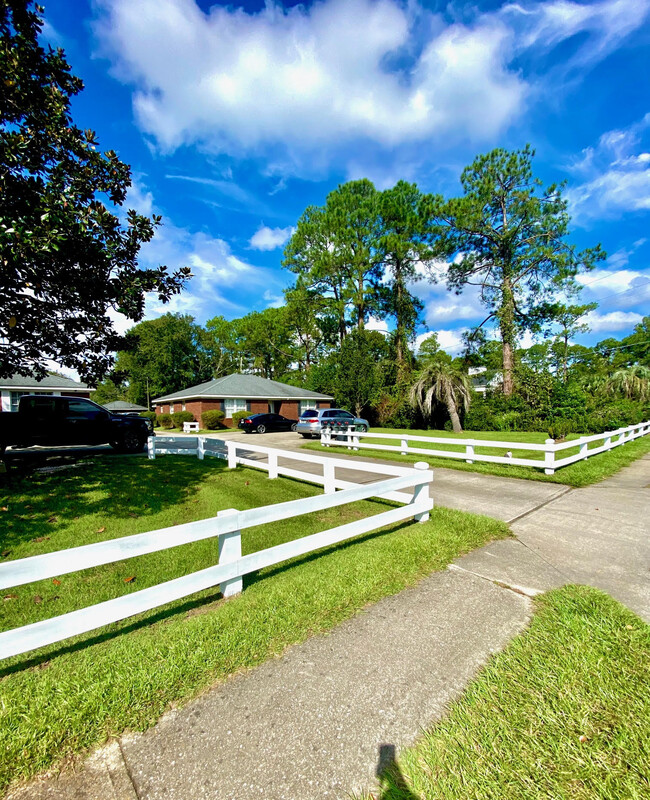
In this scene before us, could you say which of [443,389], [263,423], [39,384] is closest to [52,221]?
[443,389]

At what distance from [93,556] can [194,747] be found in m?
1.38

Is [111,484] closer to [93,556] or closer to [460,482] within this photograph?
[93,556]

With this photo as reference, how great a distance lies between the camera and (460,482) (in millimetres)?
8219

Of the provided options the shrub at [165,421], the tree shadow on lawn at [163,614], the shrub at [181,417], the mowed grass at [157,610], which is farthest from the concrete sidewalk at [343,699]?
the shrub at [165,421]

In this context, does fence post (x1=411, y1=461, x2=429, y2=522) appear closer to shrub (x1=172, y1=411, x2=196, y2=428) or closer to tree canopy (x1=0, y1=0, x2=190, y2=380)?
tree canopy (x1=0, y1=0, x2=190, y2=380)

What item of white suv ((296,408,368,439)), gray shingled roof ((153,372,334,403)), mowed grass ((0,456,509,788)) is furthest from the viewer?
gray shingled roof ((153,372,334,403))

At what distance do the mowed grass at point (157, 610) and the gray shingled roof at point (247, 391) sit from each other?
2545cm

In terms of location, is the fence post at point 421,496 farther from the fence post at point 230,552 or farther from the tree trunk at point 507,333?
the tree trunk at point 507,333

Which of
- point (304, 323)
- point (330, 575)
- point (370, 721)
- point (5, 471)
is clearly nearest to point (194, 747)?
point (370, 721)

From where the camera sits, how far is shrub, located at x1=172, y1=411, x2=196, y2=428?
A: 31.6 meters

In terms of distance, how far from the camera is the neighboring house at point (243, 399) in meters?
31.5

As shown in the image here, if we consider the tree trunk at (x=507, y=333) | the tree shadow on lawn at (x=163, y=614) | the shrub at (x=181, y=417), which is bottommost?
the tree shadow on lawn at (x=163, y=614)

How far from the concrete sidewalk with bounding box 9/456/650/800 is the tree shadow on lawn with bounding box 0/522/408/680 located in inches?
41.9

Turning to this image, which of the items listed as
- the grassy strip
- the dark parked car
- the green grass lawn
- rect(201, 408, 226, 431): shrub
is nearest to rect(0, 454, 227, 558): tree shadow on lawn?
the grassy strip
